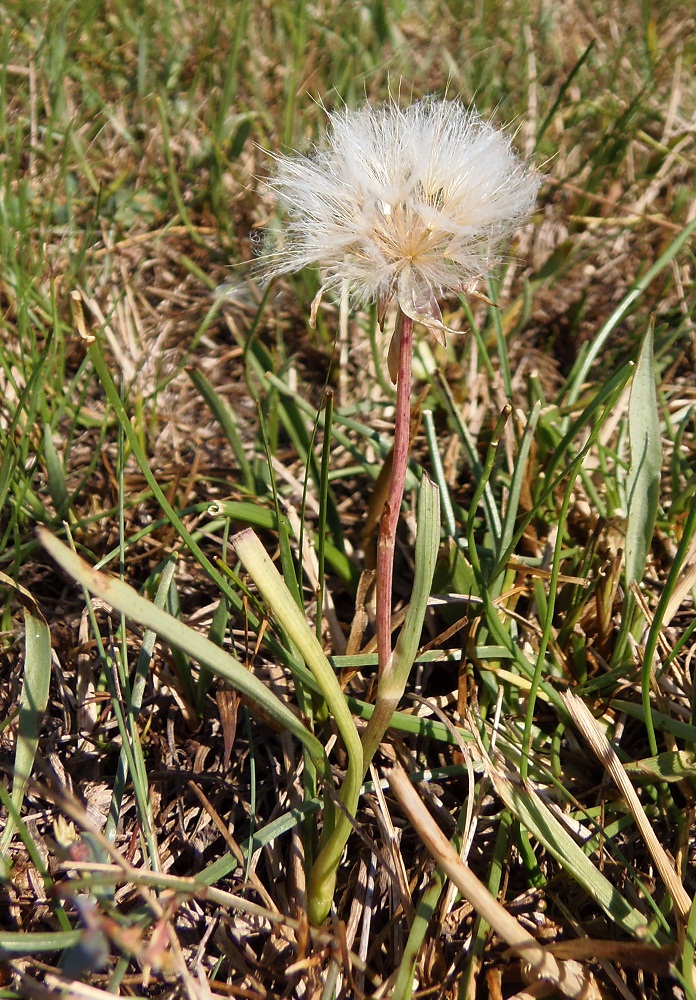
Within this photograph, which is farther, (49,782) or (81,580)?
(49,782)

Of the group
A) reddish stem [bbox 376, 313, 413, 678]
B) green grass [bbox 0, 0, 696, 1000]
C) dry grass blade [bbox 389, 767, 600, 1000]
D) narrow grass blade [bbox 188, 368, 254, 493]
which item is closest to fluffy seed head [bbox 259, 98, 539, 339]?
reddish stem [bbox 376, 313, 413, 678]

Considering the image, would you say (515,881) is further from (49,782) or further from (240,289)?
(240,289)

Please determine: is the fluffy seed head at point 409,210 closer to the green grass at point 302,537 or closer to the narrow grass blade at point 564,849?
the green grass at point 302,537

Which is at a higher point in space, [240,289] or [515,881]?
[240,289]

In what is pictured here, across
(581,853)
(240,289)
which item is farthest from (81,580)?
(240,289)

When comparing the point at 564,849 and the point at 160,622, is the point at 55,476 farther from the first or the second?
the point at 564,849

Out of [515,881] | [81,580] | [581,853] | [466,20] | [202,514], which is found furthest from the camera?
[466,20]

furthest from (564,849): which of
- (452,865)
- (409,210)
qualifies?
(409,210)
